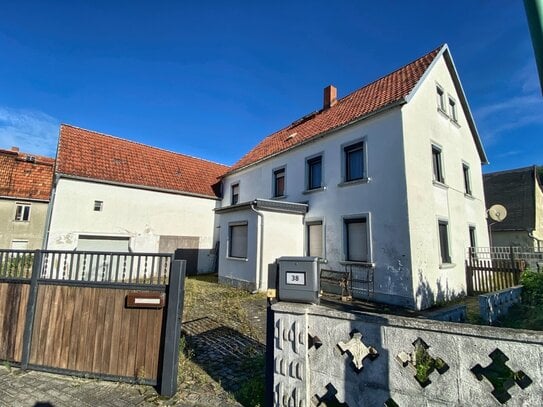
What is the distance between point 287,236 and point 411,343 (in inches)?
390

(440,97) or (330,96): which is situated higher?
(330,96)

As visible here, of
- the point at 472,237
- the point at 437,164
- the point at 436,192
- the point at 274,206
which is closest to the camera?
the point at 436,192

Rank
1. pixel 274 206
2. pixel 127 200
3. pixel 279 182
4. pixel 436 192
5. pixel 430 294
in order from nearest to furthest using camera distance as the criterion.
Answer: pixel 430 294, pixel 436 192, pixel 274 206, pixel 279 182, pixel 127 200

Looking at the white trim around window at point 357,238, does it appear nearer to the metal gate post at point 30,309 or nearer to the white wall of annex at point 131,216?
the metal gate post at point 30,309

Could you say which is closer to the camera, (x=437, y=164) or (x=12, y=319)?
(x=12, y=319)

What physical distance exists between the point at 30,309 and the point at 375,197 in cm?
959

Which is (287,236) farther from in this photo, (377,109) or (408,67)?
(408,67)

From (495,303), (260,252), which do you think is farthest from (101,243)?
(495,303)

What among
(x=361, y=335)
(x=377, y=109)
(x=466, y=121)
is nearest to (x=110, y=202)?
(x=377, y=109)

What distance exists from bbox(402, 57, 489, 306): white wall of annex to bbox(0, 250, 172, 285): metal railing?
782 centimetres

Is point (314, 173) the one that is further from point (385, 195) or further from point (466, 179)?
point (466, 179)

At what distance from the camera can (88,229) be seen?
45.5 feet

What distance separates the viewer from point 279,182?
49.3ft

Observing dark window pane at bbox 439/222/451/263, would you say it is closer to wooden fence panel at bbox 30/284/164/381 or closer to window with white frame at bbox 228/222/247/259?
window with white frame at bbox 228/222/247/259
